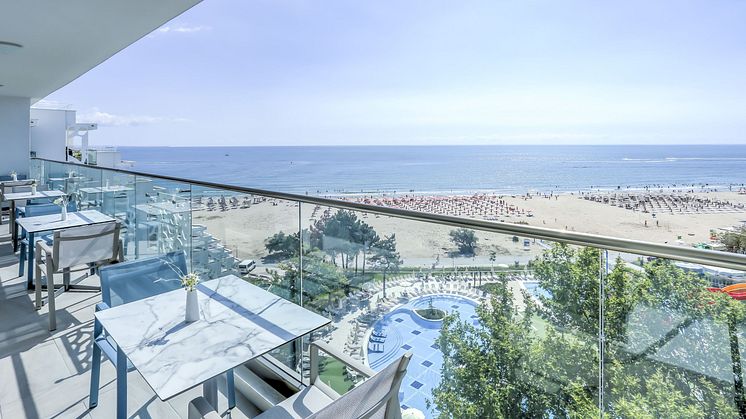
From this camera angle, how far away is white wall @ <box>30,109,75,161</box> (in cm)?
1357

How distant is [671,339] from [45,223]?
4938 mm

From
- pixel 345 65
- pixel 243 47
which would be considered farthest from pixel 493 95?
pixel 243 47

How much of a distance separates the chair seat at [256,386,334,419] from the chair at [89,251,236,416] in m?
0.68

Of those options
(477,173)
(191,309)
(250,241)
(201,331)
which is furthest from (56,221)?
(477,173)

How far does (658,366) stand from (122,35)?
530cm

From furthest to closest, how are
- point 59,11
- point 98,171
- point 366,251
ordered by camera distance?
point 98,171
point 59,11
point 366,251

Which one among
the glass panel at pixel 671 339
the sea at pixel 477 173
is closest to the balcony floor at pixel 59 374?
the glass panel at pixel 671 339

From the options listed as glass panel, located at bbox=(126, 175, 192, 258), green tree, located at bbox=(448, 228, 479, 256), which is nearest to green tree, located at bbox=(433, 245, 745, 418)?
green tree, located at bbox=(448, 228, 479, 256)

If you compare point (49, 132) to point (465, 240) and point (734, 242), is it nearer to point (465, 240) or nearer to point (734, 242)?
point (465, 240)

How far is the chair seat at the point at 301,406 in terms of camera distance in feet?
4.15

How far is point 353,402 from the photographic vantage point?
86 cm

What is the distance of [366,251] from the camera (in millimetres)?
1909

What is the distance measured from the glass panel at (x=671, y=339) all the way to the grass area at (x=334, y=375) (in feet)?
3.00

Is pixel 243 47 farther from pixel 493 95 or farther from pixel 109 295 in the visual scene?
pixel 109 295
